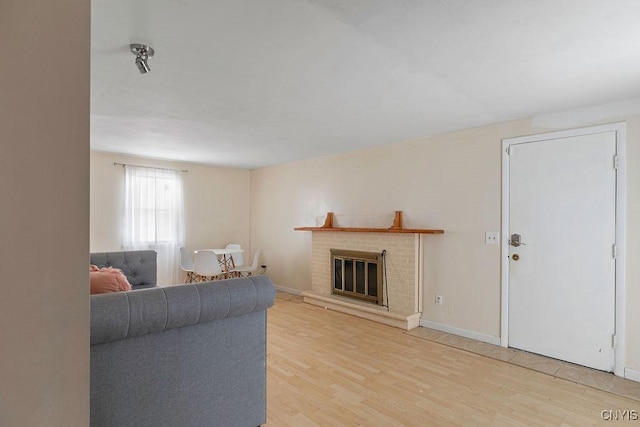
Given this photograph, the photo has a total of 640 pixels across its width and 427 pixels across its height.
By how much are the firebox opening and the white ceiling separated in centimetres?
183

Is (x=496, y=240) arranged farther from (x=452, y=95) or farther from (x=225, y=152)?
(x=225, y=152)

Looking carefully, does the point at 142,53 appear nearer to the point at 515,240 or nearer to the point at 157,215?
the point at 515,240

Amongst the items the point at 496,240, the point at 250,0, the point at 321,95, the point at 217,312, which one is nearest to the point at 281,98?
the point at 321,95

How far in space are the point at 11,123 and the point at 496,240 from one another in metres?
3.77

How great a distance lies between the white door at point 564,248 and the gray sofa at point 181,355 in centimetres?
273

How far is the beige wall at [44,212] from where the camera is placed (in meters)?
0.75

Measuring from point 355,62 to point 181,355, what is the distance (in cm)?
195

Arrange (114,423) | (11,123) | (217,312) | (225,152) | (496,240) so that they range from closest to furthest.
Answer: (11,123), (114,423), (217,312), (496,240), (225,152)

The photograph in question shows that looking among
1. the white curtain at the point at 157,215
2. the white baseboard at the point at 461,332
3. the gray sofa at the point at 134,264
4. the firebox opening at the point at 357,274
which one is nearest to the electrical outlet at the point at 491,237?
the white baseboard at the point at 461,332

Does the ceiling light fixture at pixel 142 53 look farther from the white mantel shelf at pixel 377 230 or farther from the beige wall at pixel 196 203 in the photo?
the beige wall at pixel 196 203

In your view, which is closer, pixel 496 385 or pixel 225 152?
pixel 496 385

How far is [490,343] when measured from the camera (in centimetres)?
348

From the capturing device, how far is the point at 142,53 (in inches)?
76.0

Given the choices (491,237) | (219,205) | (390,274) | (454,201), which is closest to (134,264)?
(219,205)
